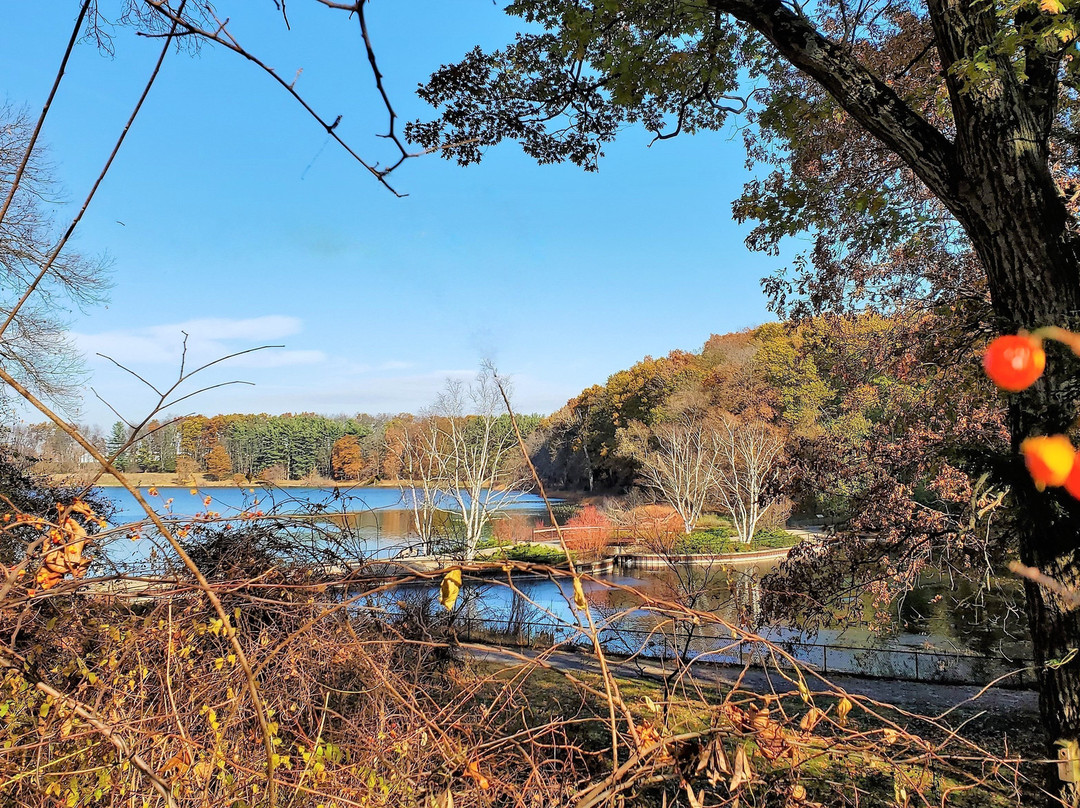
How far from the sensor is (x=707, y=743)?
4.26 feet

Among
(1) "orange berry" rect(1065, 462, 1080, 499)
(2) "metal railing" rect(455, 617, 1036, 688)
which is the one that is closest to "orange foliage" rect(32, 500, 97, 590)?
(1) "orange berry" rect(1065, 462, 1080, 499)

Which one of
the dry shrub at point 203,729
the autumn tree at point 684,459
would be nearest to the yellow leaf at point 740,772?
the dry shrub at point 203,729

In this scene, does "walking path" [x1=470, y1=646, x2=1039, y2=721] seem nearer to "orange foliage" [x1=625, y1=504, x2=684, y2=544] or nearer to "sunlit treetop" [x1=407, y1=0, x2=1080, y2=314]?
"sunlit treetop" [x1=407, y1=0, x2=1080, y2=314]

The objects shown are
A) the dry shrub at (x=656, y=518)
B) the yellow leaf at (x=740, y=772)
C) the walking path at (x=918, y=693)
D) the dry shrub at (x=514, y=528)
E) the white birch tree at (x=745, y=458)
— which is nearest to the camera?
the yellow leaf at (x=740, y=772)

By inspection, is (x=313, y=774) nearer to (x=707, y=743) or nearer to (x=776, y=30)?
(x=707, y=743)

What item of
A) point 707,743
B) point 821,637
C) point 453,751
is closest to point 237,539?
point 453,751

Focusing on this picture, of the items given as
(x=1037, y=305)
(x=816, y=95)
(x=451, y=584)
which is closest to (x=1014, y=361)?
(x=1037, y=305)

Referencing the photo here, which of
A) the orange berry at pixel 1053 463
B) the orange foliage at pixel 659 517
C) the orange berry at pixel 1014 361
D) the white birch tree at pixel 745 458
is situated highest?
the orange berry at pixel 1014 361

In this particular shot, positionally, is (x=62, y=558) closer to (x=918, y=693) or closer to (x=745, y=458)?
(x=918, y=693)

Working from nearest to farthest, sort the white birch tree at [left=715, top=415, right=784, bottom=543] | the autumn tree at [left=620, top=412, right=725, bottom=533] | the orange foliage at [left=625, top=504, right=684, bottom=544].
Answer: the orange foliage at [left=625, top=504, right=684, bottom=544]
the white birch tree at [left=715, top=415, right=784, bottom=543]
the autumn tree at [left=620, top=412, right=725, bottom=533]

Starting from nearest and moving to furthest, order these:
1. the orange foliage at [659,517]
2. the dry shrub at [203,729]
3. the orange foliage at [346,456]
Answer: the dry shrub at [203,729] → the orange foliage at [659,517] → the orange foliage at [346,456]

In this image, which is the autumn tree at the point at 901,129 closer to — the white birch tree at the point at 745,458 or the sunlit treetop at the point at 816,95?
the sunlit treetop at the point at 816,95

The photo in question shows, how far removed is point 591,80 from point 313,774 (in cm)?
480

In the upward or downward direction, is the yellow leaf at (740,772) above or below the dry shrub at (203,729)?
above
